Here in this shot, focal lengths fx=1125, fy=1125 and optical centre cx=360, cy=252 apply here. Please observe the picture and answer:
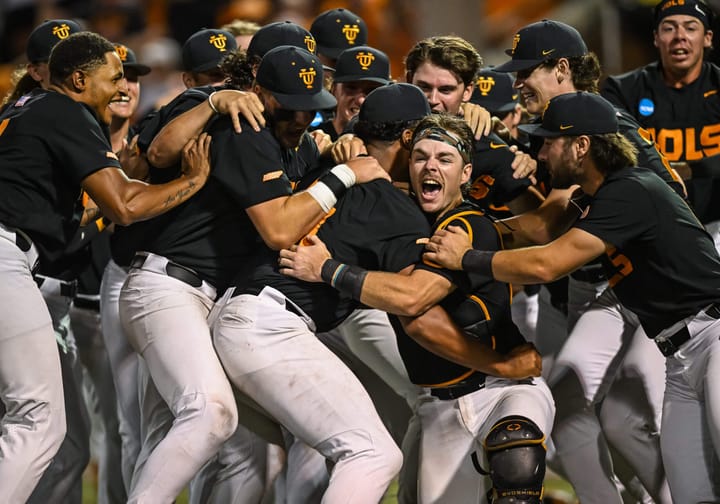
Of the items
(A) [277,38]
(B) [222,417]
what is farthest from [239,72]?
(B) [222,417]

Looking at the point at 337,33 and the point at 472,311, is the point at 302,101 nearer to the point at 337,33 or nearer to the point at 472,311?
the point at 472,311

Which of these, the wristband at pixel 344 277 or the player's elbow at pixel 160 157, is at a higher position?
the player's elbow at pixel 160 157

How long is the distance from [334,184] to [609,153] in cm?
113

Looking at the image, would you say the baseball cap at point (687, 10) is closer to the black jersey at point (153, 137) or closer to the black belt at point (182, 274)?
the black jersey at point (153, 137)

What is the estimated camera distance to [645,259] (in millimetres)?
4523

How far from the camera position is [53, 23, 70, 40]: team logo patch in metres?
5.88

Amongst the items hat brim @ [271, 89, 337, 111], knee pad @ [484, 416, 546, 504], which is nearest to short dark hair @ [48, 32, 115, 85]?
hat brim @ [271, 89, 337, 111]

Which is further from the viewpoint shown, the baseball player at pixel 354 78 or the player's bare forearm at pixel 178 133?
the baseball player at pixel 354 78

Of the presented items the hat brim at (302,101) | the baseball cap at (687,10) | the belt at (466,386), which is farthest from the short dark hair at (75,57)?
the baseball cap at (687,10)

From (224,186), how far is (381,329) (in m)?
1.12

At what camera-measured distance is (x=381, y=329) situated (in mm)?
5230

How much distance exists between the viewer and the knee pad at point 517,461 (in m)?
4.20

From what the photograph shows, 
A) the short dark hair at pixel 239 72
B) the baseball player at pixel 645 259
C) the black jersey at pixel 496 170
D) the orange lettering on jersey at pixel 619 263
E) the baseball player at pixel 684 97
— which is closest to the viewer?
the baseball player at pixel 645 259

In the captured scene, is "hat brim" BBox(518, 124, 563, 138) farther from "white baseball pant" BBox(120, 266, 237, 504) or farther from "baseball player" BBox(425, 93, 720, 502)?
"white baseball pant" BBox(120, 266, 237, 504)
